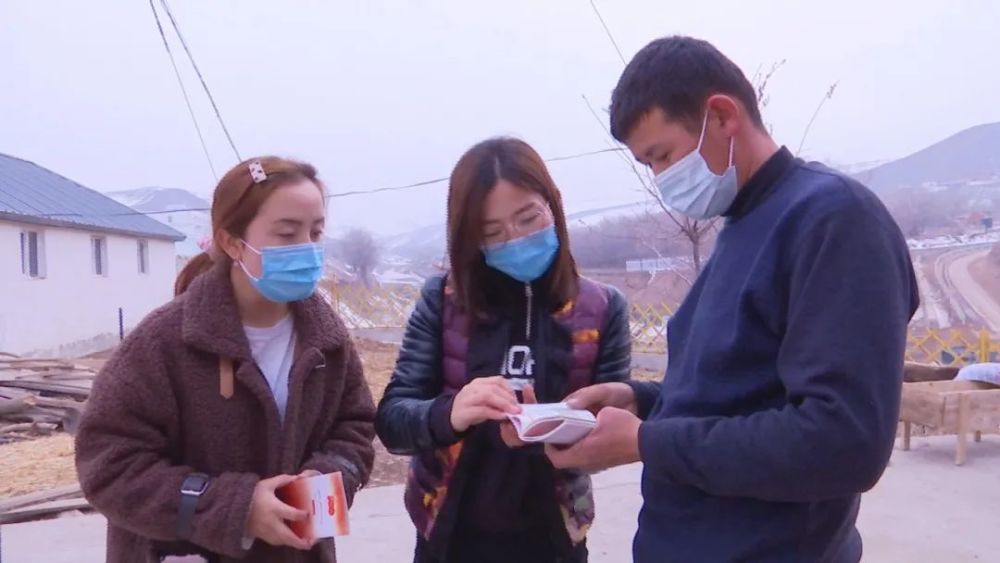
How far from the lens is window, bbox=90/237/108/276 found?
843 inches

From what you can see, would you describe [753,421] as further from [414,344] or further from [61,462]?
[61,462]

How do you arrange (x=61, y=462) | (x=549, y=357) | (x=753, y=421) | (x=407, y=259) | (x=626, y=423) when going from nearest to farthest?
1. (x=753, y=421)
2. (x=626, y=423)
3. (x=549, y=357)
4. (x=61, y=462)
5. (x=407, y=259)

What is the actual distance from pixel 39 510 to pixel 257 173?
15.4ft

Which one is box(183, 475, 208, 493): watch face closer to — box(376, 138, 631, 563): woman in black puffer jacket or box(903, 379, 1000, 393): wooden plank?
box(376, 138, 631, 563): woman in black puffer jacket

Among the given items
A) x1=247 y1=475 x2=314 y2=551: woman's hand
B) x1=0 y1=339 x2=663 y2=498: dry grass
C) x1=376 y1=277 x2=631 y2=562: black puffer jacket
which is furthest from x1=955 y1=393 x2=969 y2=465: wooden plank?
x1=247 y1=475 x2=314 y2=551: woman's hand

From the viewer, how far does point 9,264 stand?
1741cm

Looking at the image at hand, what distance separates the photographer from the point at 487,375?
1898 millimetres

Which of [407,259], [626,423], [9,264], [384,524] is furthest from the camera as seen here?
[407,259]

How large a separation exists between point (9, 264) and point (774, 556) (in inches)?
757

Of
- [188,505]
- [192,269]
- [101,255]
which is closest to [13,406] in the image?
[192,269]

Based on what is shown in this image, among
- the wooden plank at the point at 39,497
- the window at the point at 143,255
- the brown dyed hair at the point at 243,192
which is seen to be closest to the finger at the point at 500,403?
the brown dyed hair at the point at 243,192

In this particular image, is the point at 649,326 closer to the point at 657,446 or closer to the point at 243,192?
the point at 243,192

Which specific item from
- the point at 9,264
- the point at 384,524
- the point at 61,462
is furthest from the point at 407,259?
the point at 384,524

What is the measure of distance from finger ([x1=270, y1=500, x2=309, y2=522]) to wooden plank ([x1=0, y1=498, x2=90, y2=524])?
4.40m
